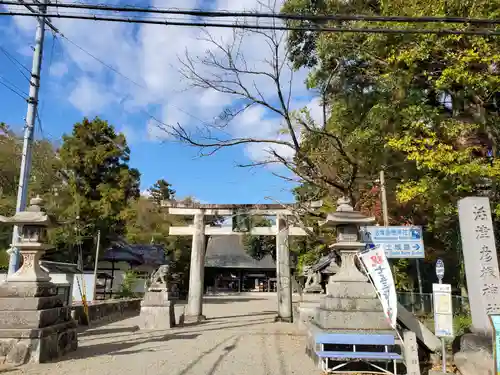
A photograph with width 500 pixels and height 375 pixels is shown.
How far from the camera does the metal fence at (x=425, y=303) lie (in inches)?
443

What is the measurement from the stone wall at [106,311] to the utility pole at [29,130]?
535cm

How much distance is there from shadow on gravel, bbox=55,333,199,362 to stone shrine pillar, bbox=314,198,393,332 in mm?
4297

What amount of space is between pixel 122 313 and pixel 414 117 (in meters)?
15.8

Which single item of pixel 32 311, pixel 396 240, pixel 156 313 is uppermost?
pixel 396 240

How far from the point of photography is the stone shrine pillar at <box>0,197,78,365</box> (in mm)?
6918

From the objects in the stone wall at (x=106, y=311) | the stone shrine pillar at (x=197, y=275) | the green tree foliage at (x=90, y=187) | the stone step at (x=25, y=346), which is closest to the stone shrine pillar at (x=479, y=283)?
the stone step at (x=25, y=346)

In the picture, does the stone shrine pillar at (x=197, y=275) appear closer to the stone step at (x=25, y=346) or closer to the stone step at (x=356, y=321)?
the stone step at (x=25, y=346)

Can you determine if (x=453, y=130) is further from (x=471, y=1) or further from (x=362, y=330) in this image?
(x=362, y=330)

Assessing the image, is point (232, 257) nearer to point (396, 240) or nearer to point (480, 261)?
point (396, 240)

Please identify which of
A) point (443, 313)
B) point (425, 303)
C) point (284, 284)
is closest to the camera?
point (443, 313)

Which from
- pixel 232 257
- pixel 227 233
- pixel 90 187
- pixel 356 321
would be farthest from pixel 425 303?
pixel 232 257

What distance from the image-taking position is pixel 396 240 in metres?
8.09

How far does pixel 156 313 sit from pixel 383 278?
28.1ft

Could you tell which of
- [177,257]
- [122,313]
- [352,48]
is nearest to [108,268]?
[177,257]
